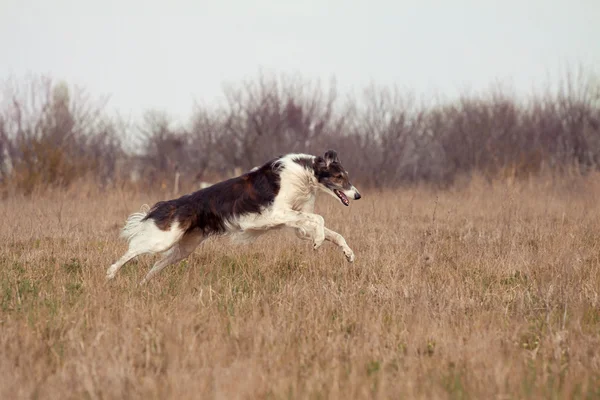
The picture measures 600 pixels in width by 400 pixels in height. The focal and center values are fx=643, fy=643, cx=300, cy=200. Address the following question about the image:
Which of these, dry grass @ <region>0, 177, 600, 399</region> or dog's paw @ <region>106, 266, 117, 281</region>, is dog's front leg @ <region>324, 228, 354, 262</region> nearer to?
dry grass @ <region>0, 177, 600, 399</region>

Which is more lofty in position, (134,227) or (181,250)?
(134,227)

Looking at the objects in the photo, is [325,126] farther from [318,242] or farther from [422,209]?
[318,242]

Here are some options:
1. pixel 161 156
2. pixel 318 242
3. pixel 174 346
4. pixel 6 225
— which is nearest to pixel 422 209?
pixel 318 242

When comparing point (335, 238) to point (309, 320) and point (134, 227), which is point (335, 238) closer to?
point (134, 227)

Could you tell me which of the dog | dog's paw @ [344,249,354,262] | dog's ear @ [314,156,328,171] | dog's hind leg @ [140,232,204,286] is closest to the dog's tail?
the dog

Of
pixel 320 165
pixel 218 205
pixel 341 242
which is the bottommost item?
pixel 341 242

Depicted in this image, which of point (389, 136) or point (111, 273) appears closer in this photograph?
point (111, 273)

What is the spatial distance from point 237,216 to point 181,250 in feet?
2.74

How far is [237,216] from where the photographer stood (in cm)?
731

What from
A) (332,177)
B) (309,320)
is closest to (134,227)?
(332,177)

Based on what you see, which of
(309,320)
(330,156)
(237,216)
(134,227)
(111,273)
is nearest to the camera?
(309,320)

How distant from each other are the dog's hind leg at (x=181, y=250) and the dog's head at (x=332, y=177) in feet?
5.16

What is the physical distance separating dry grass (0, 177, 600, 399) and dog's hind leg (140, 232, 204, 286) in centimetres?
15

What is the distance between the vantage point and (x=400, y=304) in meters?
5.47
